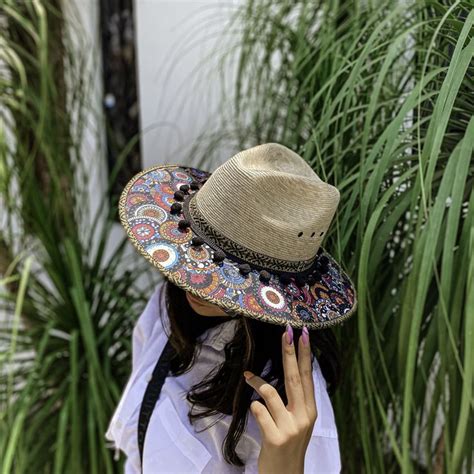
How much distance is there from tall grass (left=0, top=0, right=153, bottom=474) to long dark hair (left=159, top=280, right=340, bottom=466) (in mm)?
474

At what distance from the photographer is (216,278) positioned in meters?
0.64

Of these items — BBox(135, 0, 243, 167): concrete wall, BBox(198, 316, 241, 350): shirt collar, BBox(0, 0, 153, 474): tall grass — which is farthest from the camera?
BBox(135, 0, 243, 167): concrete wall

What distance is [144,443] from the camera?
78 cm

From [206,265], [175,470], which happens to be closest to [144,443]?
[175,470]

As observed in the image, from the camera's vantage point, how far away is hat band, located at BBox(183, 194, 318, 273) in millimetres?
664

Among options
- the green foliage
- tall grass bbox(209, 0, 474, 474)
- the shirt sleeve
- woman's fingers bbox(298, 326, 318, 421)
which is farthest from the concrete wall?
woman's fingers bbox(298, 326, 318, 421)

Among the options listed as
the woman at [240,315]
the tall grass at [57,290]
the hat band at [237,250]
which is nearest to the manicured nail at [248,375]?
the woman at [240,315]

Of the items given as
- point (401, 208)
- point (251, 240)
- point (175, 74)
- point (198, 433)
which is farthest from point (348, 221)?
point (175, 74)

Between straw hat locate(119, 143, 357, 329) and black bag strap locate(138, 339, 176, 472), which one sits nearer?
straw hat locate(119, 143, 357, 329)

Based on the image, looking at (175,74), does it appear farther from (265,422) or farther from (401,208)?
(265,422)

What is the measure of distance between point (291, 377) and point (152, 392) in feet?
0.71

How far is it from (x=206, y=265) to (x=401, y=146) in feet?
0.96

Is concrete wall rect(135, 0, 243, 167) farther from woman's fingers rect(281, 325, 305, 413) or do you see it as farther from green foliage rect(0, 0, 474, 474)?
woman's fingers rect(281, 325, 305, 413)

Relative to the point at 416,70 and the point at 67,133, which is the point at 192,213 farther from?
the point at 67,133
